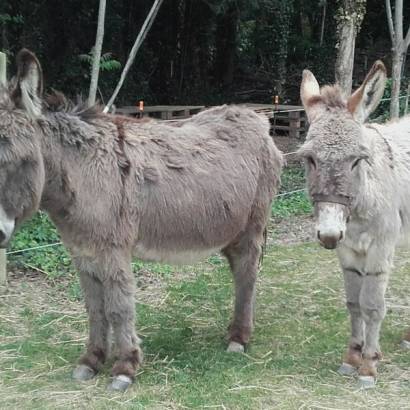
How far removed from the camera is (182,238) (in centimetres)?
387

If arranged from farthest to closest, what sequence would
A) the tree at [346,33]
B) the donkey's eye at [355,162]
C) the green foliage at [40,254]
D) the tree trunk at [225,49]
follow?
the tree trunk at [225,49], the tree at [346,33], the green foliage at [40,254], the donkey's eye at [355,162]

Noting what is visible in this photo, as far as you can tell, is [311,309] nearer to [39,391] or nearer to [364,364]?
[364,364]

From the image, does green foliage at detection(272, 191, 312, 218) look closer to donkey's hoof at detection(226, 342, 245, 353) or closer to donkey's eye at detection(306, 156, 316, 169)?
donkey's hoof at detection(226, 342, 245, 353)

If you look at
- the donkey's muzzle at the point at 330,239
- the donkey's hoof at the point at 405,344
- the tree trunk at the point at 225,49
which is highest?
the tree trunk at the point at 225,49

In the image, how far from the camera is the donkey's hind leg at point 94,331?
378 centimetres

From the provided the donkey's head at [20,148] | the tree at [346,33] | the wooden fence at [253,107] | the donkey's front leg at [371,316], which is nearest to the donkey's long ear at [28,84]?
the donkey's head at [20,148]

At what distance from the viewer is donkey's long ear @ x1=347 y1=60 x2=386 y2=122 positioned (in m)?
3.28

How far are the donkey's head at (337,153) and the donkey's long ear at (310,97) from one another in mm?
27

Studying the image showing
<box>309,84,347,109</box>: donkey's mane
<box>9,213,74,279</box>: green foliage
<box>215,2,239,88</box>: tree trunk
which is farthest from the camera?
<box>215,2,239,88</box>: tree trunk

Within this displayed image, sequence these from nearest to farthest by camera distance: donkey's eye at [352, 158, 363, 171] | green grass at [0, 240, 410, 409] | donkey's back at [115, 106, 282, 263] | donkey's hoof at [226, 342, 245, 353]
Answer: donkey's eye at [352, 158, 363, 171]
green grass at [0, 240, 410, 409]
donkey's back at [115, 106, 282, 263]
donkey's hoof at [226, 342, 245, 353]

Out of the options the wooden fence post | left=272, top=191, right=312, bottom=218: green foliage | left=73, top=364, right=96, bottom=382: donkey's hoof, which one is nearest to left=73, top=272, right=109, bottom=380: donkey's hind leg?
left=73, top=364, right=96, bottom=382: donkey's hoof

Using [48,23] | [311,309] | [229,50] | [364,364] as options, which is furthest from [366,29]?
[364,364]

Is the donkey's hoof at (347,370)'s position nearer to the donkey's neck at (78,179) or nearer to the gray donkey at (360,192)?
the gray donkey at (360,192)

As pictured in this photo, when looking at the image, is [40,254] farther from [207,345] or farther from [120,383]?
Answer: [120,383]
